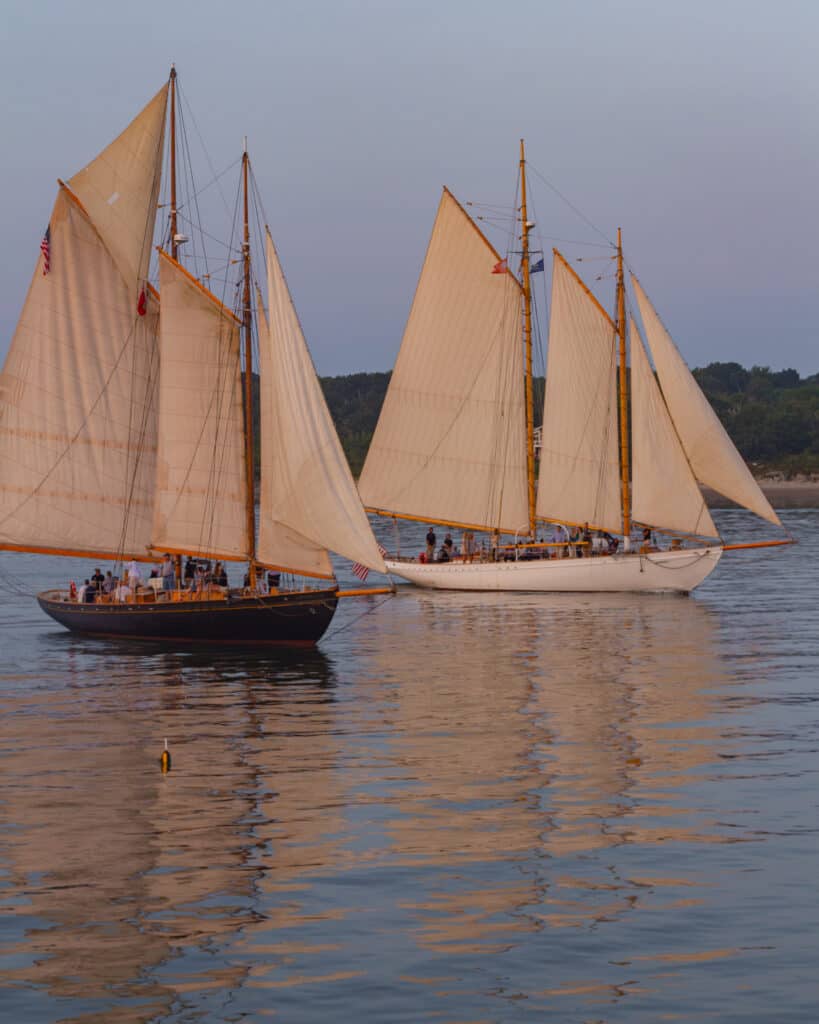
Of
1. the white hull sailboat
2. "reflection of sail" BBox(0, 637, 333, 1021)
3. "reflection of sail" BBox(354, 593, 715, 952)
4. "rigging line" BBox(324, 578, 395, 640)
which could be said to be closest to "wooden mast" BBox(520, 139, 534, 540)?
the white hull sailboat

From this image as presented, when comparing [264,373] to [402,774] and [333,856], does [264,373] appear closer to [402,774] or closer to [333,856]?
[402,774]

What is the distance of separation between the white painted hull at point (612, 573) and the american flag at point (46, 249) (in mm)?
23641

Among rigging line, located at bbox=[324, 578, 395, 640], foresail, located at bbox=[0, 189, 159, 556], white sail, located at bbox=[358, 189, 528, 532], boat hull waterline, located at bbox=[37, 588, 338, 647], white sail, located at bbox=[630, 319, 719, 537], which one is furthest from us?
white sail, located at bbox=[358, 189, 528, 532]

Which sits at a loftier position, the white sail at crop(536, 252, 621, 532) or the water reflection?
the white sail at crop(536, 252, 621, 532)

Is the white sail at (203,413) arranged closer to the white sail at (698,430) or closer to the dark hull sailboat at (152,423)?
the dark hull sailboat at (152,423)

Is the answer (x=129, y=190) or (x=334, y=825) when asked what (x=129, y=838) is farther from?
(x=129, y=190)

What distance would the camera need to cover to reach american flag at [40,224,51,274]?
52.3 m

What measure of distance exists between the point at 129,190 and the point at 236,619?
16.3 metres

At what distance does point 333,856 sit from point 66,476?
110 feet

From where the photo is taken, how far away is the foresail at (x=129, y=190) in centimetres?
5256

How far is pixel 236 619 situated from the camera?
1890 inches

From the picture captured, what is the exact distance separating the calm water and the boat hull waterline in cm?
490

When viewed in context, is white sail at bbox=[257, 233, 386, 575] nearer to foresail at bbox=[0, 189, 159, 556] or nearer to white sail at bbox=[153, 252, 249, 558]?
white sail at bbox=[153, 252, 249, 558]

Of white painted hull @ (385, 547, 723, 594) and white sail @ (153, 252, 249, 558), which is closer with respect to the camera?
white sail @ (153, 252, 249, 558)
